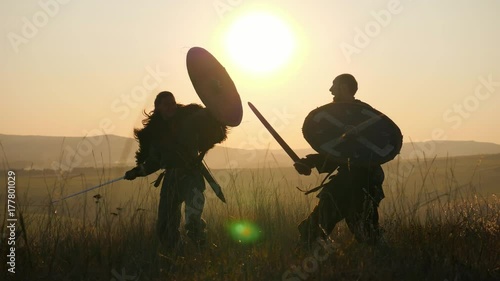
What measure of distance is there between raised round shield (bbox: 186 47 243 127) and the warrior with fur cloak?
0.35 feet

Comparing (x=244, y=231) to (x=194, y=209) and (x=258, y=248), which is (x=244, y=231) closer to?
(x=194, y=209)

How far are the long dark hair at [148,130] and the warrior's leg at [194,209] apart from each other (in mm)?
697

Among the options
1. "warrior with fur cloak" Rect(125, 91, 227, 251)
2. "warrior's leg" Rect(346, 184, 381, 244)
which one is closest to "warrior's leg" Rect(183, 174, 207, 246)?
"warrior with fur cloak" Rect(125, 91, 227, 251)

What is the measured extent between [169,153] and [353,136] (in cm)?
189

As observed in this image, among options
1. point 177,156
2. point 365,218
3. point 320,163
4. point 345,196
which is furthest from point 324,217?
point 177,156

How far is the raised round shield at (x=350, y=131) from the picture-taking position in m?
Result: 5.90

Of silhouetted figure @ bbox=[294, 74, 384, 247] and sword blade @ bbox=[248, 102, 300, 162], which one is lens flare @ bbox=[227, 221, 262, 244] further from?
sword blade @ bbox=[248, 102, 300, 162]

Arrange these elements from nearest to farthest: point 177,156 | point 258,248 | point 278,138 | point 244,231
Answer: point 258,248, point 278,138, point 177,156, point 244,231

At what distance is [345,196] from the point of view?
19.5ft

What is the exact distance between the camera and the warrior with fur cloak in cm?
646

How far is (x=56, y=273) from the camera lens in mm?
5254

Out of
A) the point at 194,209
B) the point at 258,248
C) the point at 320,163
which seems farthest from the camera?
the point at 194,209

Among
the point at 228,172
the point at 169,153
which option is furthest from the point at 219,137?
the point at 228,172

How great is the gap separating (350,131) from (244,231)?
169 cm
